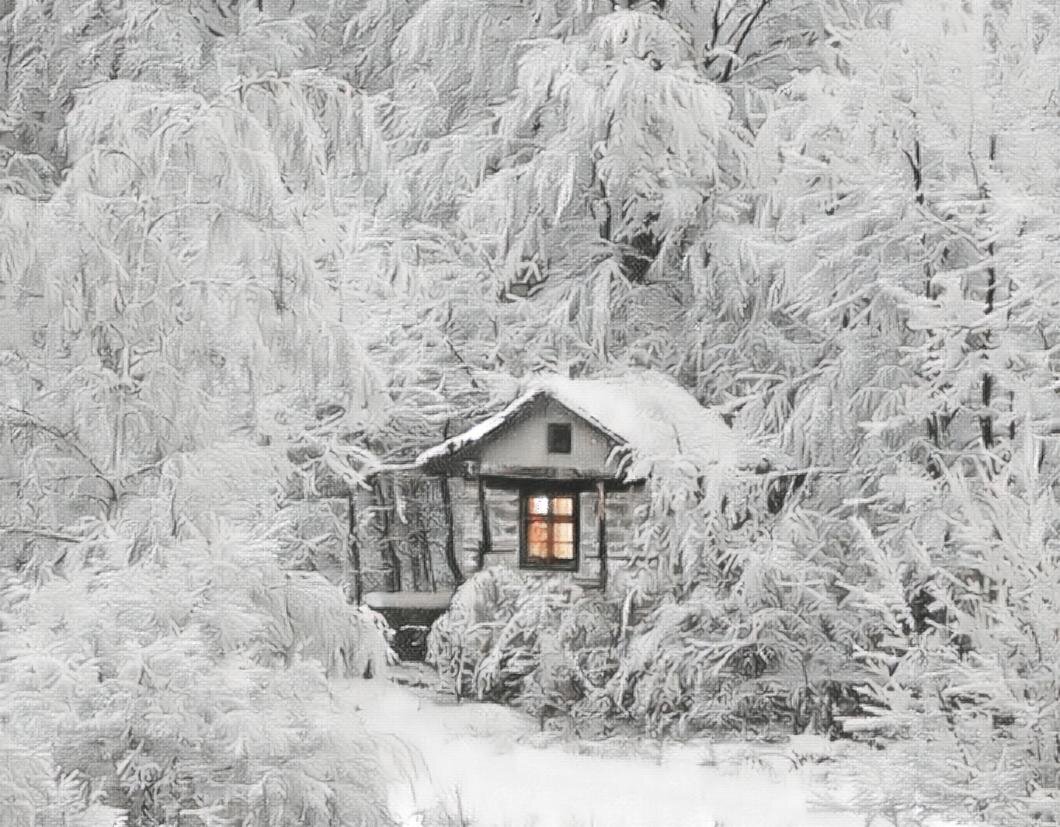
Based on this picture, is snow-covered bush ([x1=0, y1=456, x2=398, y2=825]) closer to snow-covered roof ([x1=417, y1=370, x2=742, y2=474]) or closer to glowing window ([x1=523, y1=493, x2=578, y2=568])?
snow-covered roof ([x1=417, y1=370, x2=742, y2=474])

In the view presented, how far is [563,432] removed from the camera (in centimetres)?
938

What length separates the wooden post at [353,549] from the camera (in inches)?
396

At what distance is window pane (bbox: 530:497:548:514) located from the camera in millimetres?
9719

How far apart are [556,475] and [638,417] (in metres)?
0.99

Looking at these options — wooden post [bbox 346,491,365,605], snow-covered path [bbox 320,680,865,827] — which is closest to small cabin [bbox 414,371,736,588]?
wooden post [bbox 346,491,365,605]

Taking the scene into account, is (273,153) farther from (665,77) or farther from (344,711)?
(665,77)

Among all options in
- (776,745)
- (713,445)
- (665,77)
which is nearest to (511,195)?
(665,77)

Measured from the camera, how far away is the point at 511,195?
9484mm

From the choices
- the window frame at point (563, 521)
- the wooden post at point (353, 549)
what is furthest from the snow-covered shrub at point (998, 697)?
the wooden post at point (353, 549)

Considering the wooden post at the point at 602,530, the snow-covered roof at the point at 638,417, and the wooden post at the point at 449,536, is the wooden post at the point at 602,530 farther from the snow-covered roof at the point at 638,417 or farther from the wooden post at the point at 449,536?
the wooden post at the point at 449,536

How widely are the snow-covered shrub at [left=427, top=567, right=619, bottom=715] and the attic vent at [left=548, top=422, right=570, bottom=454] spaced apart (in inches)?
34.7

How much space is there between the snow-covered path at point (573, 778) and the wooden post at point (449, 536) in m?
2.04

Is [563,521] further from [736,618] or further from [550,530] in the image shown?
[736,618]

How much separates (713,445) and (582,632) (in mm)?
1546
